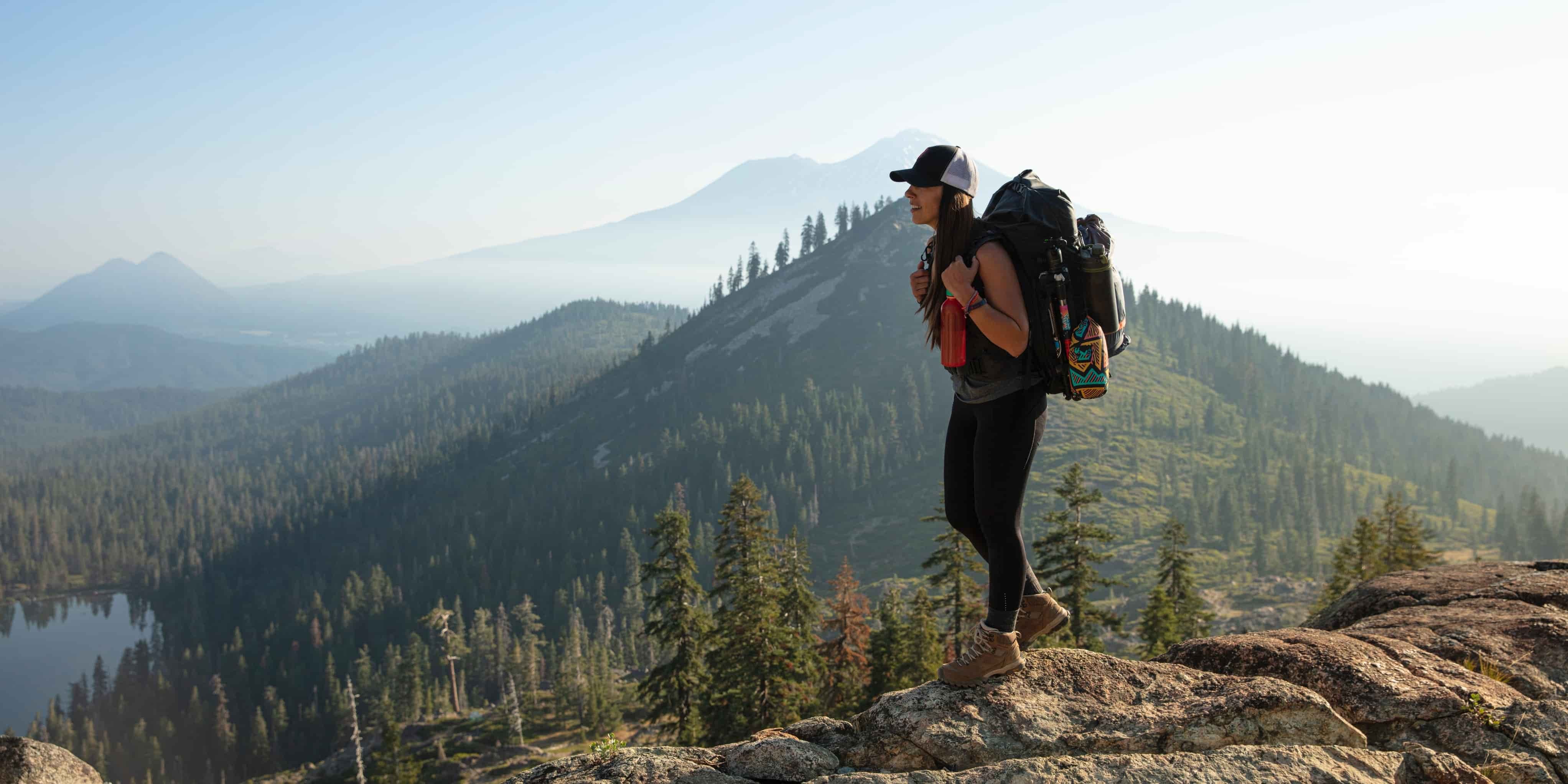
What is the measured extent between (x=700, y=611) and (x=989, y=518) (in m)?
24.8

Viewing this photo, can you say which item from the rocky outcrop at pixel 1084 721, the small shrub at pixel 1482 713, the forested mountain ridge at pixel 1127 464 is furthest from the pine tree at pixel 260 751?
the small shrub at pixel 1482 713

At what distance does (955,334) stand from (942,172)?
3.33 feet

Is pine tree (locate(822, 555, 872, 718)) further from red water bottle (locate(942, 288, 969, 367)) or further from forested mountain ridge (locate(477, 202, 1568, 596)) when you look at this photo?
forested mountain ridge (locate(477, 202, 1568, 596))

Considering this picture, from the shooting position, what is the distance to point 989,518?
518cm

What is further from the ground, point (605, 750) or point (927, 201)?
point (927, 201)

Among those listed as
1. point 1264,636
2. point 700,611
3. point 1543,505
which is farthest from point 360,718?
point 1543,505

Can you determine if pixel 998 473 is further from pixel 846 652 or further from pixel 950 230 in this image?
pixel 846 652

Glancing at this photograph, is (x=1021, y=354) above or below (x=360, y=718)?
above

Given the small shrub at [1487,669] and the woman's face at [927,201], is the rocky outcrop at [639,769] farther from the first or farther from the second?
the small shrub at [1487,669]

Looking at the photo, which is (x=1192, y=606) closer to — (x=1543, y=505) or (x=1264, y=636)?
(x=1264, y=636)

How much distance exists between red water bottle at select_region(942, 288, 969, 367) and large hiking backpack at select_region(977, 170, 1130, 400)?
379mm

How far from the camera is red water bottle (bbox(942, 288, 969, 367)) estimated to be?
485 cm

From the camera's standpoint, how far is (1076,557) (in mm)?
26828

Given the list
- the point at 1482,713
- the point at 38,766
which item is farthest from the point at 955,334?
the point at 38,766
